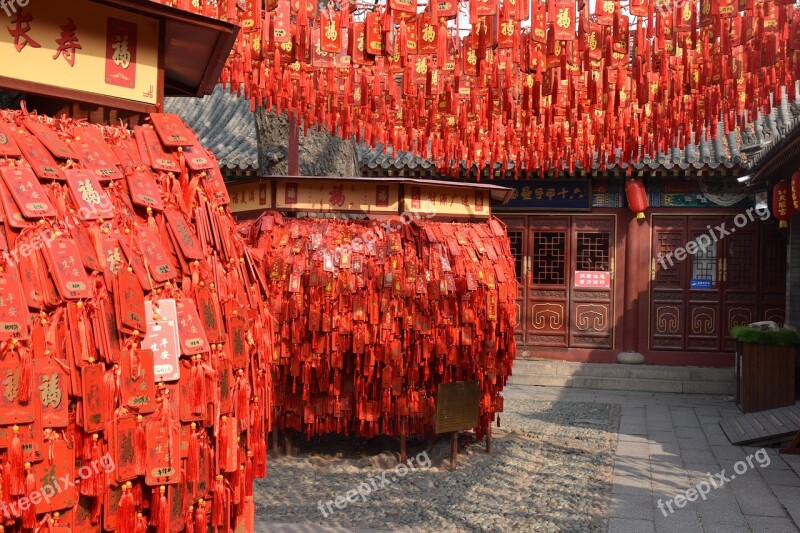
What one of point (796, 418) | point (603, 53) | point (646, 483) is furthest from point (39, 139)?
point (796, 418)

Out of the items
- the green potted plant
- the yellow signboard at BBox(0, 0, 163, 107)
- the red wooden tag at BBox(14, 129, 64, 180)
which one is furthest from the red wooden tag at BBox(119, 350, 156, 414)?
the green potted plant

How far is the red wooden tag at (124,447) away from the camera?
7.19 feet

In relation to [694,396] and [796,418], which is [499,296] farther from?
[694,396]

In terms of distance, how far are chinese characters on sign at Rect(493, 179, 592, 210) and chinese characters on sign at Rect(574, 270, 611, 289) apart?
4.00 feet

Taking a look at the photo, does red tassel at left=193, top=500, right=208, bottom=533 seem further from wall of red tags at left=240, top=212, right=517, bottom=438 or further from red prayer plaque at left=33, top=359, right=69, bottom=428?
wall of red tags at left=240, top=212, right=517, bottom=438

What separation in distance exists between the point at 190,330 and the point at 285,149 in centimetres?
791

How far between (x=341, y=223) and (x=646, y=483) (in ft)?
12.5

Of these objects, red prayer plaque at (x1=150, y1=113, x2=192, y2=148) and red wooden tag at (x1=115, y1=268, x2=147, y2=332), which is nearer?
red wooden tag at (x1=115, y1=268, x2=147, y2=332)

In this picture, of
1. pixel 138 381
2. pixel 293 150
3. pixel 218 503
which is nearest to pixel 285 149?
pixel 293 150

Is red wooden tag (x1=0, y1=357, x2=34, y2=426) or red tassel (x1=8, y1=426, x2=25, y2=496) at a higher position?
red wooden tag (x1=0, y1=357, x2=34, y2=426)

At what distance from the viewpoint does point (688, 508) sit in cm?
642

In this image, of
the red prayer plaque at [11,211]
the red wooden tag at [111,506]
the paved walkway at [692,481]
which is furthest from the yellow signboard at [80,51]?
the paved walkway at [692,481]

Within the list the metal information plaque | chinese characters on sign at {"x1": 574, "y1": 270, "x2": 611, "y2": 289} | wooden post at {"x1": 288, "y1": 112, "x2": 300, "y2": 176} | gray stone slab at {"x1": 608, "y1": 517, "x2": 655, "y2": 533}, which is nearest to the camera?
gray stone slab at {"x1": 608, "y1": 517, "x2": 655, "y2": 533}

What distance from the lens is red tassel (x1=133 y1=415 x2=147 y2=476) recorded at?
2.23 metres
